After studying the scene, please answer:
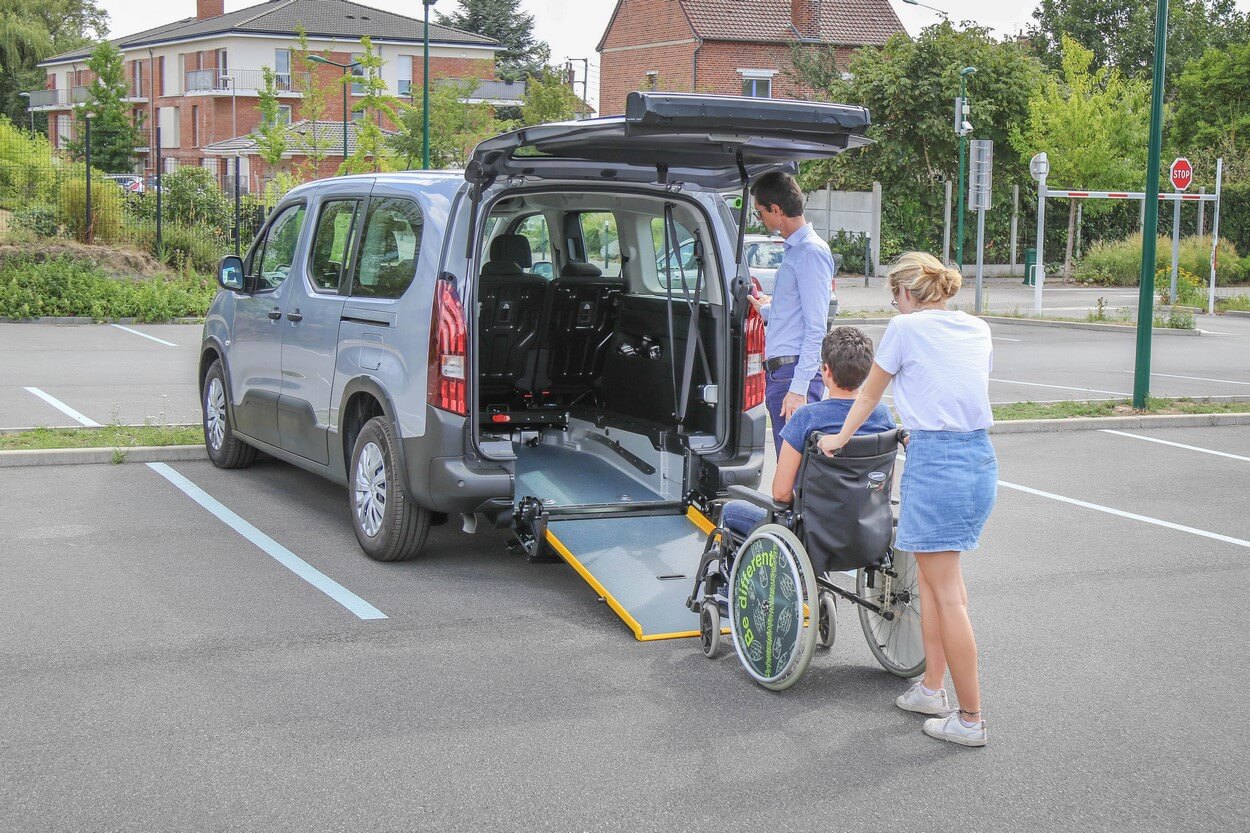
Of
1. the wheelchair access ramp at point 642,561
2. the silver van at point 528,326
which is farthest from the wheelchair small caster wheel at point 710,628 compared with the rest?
the silver van at point 528,326

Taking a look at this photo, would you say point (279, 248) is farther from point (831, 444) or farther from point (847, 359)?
point (831, 444)

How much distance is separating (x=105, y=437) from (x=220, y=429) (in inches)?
46.3

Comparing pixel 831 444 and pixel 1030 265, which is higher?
pixel 1030 265

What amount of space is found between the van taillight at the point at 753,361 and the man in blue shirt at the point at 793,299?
366mm

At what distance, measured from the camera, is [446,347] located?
262 inches

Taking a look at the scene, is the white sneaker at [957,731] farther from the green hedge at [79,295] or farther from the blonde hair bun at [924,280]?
the green hedge at [79,295]

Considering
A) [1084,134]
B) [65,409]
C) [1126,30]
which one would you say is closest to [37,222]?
[65,409]

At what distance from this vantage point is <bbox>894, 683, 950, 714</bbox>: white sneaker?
16.6 feet

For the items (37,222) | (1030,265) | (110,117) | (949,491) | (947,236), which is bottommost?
(949,491)

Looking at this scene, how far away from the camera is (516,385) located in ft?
27.5

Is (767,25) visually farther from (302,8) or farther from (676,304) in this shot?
(676,304)

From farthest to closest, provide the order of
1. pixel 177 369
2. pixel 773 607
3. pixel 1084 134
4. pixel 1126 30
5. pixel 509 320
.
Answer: pixel 1126 30, pixel 1084 134, pixel 177 369, pixel 509 320, pixel 773 607

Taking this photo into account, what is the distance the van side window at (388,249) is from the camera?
704cm

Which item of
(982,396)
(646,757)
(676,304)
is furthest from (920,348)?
(676,304)
